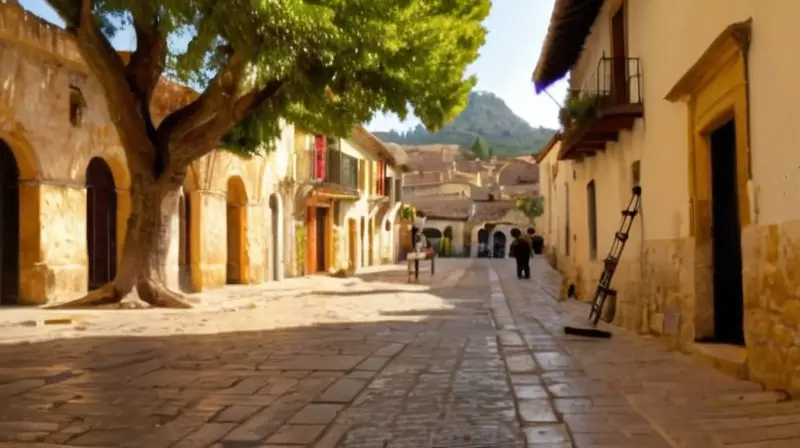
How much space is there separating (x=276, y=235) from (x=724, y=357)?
19777mm

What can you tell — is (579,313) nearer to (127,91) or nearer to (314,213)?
(127,91)

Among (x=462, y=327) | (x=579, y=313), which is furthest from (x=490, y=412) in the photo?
(x=579, y=313)

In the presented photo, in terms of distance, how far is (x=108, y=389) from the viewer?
19.4ft

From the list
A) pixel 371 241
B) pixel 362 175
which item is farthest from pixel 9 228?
pixel 371 241

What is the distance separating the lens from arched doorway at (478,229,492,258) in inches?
2356

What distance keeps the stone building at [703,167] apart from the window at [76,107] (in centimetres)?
890

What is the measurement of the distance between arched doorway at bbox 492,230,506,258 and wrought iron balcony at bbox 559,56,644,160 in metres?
48.6

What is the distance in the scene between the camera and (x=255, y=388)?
5.99 meters

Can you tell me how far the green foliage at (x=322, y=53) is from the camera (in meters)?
10.9

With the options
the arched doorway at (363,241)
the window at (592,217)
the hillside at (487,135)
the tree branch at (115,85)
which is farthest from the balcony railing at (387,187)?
the hillside at (487,135)

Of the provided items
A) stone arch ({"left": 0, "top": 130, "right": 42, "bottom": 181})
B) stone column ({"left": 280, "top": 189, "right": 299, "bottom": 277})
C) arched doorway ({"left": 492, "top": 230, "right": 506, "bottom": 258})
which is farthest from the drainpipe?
arched doorway ({"left": 492, "top": 230, "right": 506, "bottom": 258})

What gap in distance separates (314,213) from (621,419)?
2610 cm

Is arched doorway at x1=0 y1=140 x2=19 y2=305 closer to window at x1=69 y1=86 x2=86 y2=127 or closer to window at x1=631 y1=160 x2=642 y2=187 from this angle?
window at x1=69 y1=86 x2=86 y2=127

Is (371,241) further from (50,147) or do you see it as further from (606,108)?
(606,108)
